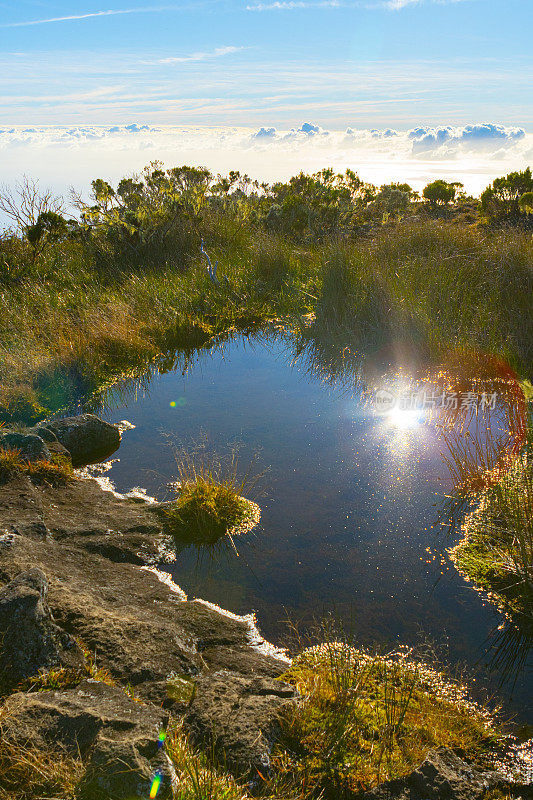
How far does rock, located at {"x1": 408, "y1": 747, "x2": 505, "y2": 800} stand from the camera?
80.8 inches

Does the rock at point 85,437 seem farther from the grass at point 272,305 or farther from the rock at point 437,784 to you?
the rock at point 437,784

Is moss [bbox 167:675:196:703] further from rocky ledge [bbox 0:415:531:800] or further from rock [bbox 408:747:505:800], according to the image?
rock [bbox 408:747:505:800]

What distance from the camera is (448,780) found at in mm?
2082

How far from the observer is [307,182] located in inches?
773

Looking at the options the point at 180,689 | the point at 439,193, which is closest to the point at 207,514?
the point at 180,689

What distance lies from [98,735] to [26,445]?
11.5ft

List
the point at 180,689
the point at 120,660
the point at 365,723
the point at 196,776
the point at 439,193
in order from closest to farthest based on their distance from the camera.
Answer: the point at 196,776 → the point at 365,723 → the point at 180,689 → the point at 120,660 → the point at 439,193

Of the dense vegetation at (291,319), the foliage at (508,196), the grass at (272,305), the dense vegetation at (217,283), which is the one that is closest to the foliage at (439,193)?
the dense vegetation at (291,319)

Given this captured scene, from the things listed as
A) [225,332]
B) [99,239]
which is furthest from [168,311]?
[99,239]

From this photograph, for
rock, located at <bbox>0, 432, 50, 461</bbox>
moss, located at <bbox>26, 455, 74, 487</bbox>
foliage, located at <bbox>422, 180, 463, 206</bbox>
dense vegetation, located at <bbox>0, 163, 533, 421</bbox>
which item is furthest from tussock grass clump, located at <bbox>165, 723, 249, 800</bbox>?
foliage, located at <bbox>422, 180, 463, 206</bbox>

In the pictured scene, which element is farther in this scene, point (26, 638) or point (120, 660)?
point (120, 660)

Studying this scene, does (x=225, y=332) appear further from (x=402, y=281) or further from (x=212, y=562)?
(x=212, y=562)

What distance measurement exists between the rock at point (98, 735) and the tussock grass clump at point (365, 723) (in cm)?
64

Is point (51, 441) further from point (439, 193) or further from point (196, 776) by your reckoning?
point (439, 193)
